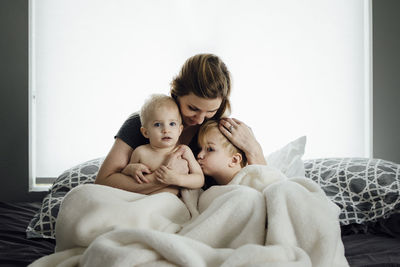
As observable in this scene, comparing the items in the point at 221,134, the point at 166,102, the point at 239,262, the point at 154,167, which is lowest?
the point at 239,262

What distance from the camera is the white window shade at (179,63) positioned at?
291 centimetres

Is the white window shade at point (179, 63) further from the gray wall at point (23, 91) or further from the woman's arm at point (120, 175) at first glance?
the woman's arm at point (120, 175)

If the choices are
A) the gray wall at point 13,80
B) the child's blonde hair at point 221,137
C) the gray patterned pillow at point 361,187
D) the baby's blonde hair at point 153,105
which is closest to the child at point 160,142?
the baby's blonde hair at point 153,105

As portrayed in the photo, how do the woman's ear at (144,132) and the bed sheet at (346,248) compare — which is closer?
the bed sheet at (346,248)

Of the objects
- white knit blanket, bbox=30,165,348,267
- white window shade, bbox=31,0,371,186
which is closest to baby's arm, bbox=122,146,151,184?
white knit blanket, bbox=30,165,348,267

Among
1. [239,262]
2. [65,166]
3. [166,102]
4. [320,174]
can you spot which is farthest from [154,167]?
[65,166]

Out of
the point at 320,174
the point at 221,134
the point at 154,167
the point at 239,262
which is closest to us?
the point at 239,262

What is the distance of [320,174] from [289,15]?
57.2 inches

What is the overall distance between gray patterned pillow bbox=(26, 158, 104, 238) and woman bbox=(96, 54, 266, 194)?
0.41 m

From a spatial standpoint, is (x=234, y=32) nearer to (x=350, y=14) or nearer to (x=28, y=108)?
(x=350, y=14)

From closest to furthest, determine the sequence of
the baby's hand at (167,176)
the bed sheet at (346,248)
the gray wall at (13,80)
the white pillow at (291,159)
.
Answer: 1. the bed sheet at (346,248)
2. the baby's hand at (167,176)
3. the white pillow at (291,159)
4. the gray wall at (13,80)

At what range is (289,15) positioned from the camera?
116 inches

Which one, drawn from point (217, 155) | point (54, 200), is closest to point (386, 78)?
point (217, 155)

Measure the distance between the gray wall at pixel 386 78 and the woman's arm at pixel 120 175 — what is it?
6.95 feet
